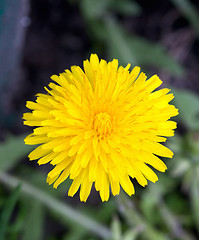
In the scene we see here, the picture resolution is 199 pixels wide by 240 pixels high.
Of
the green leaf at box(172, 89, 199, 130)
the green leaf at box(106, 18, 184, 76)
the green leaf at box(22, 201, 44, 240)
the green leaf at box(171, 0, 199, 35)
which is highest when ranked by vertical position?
the green leaf at box(171, 0, 199, 35)

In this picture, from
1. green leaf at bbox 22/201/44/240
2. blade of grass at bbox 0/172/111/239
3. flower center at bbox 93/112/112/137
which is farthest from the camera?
green leaf at bbox 22/201/44/240

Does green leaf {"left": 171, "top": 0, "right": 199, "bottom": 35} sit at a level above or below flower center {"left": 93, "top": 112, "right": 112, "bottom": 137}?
above

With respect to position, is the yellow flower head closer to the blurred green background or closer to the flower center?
the flower center

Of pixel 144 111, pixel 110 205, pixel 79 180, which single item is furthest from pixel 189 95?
pixel 79 180

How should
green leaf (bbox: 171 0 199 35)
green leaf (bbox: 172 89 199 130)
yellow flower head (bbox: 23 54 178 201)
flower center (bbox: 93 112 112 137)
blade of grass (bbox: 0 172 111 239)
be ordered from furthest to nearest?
1. green leaf (bbox: 171 0 199 35)
2. green leaf (bbox: 172 89 199 130)
3. blade of grass (bbox: 0 172 111 239)
4. flower center (bbox: 93 112 112 137)
5. yellow flower head (bbox: 23 54 178 201)

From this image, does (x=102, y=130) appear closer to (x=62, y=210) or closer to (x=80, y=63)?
(x=62, y=210)

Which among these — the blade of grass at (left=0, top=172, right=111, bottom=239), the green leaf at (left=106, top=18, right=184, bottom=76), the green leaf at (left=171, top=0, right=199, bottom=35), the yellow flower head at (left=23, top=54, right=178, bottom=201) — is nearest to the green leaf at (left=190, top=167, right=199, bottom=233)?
the blade of grass at (left=0, top=172, right=111, bottom=239)

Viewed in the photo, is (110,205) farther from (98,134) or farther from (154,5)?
(154,5)
